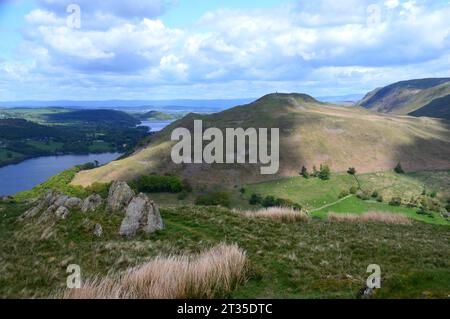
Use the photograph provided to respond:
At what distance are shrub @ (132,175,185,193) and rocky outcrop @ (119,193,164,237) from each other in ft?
364

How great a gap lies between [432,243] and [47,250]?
23376mm

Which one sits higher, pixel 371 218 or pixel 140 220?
pixel 140 220

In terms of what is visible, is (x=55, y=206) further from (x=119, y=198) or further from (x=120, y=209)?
(x=120, y=209)

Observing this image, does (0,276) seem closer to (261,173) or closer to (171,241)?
(171,241)

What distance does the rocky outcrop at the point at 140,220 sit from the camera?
25.9m

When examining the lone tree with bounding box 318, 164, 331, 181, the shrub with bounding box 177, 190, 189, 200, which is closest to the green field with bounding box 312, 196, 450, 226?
the lone tree with bounding box 318, 164, 331, 181

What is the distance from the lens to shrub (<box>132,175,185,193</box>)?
453ft

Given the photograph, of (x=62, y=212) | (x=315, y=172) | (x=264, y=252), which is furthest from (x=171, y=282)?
(x=315, y=172)

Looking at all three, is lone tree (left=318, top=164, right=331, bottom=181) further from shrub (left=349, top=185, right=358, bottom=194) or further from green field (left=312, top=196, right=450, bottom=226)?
green field (left=312, top=196, right=450, bottom=226)

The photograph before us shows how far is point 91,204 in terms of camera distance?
3100 cm

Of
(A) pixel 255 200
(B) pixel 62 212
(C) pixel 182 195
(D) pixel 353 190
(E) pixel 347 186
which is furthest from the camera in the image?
(E) pixel 347 186

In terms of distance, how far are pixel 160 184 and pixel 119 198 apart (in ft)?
359
